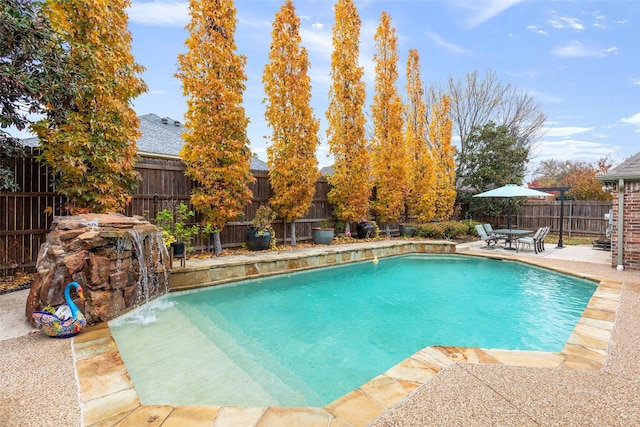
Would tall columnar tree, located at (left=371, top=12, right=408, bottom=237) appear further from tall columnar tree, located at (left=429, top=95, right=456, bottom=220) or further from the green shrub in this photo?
tall columnar tree, located at (left=429, top=95, right=456, bottom=220)

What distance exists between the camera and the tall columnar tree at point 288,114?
882 cm

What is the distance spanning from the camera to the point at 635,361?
113 inches

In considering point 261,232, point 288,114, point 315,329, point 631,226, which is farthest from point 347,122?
point 315,329

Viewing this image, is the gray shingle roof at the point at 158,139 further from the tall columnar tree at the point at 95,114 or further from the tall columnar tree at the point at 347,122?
the tall columnar tree at the point at 347,122

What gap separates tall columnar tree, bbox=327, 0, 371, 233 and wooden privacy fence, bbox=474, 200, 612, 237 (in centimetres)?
893

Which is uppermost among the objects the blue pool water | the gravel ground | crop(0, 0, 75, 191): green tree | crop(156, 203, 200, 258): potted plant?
crop(0, 0, 75, 191): green tree

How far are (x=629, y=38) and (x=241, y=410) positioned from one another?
15.8 m

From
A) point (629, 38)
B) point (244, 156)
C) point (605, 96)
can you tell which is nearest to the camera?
point (244, 156)

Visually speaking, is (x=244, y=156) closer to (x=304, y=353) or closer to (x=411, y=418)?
(x=304, y=353)

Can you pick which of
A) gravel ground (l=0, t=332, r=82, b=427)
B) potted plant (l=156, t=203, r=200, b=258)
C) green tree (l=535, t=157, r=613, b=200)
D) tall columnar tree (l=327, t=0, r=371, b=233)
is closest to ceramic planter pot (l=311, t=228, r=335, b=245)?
tall columnar tree (l=327, t=0, r=371, b=233)

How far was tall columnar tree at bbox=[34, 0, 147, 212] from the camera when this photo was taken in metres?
5.04

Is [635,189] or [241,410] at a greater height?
[635,189]

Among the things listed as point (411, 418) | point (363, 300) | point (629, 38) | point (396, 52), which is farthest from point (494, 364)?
point (629, 38)

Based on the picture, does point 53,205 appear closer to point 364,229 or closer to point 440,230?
point 364,229
